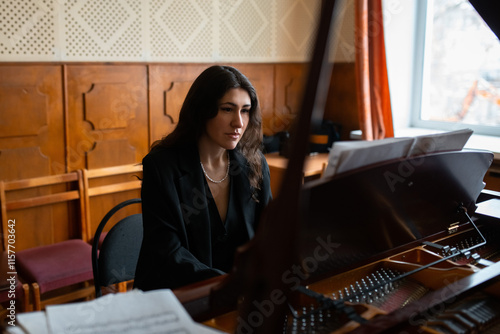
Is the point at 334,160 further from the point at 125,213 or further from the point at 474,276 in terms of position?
the point at 125,213

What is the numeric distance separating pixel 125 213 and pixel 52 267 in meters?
0.82

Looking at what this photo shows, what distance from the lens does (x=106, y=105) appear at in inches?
126

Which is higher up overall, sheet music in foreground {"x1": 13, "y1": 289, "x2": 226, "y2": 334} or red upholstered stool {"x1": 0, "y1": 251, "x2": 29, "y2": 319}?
sheet music in foreground {"x1": 13, "y1": 289, "x2": 226, "y2": 334}

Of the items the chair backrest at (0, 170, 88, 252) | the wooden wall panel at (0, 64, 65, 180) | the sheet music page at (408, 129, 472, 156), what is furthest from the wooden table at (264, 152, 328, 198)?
the sheet music page at (408, 129, 472, 156)

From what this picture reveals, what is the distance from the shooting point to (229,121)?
197cm

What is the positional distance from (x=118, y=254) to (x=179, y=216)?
303 millimetres

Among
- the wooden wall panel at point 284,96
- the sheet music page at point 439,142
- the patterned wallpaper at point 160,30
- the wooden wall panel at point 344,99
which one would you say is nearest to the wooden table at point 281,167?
the wooden wall panel at point 284,96

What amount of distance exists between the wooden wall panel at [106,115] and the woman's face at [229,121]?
55.7 inches

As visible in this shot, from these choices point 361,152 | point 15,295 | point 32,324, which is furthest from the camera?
point 15,295

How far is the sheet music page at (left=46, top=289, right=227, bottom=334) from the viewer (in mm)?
891

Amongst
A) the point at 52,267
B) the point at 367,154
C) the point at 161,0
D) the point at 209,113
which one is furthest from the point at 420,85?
the point at 367,154

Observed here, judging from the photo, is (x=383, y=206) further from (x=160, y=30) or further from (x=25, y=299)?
(x=160, y=30)

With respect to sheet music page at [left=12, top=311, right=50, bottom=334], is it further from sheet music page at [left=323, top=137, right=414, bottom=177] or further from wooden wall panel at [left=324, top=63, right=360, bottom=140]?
wooden wall panel at [left=324, top=63, right=360, bottom=140]

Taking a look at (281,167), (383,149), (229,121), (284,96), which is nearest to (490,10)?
(383,149)
